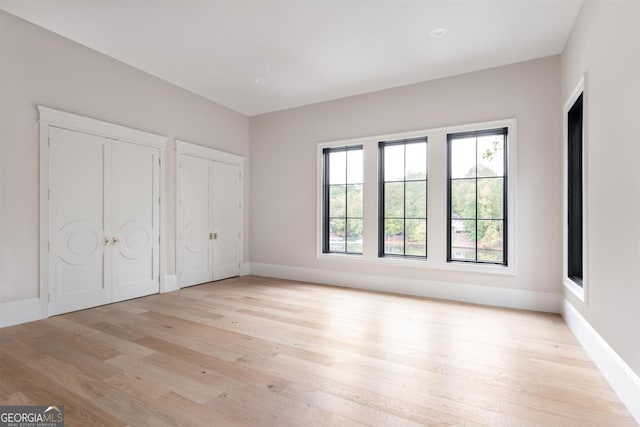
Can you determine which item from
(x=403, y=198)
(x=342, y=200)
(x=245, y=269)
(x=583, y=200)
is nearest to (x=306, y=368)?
(x=583, y=200)

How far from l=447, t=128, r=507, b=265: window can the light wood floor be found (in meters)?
0.84

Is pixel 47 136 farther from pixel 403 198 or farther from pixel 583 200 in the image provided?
pixel 583 200

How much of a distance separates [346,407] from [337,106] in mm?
4473

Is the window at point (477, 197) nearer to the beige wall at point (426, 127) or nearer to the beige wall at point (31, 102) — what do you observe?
the beige wall at point (426, 127)

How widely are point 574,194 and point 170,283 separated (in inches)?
208

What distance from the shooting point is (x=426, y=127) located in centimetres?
447

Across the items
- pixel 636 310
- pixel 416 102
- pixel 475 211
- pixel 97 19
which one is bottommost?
pixel 636 310

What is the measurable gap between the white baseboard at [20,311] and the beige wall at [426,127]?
327cm

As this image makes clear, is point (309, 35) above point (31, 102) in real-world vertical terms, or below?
above

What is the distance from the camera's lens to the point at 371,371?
2287 millimetres

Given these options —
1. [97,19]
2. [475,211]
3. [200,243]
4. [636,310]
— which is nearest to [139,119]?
[97,19]

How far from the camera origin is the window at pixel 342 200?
515 centimetres

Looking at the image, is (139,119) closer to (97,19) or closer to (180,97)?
Answer: (180,97)

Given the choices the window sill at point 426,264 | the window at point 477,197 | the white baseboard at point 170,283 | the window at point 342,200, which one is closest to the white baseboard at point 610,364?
the window sill at point 426,264
